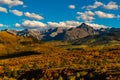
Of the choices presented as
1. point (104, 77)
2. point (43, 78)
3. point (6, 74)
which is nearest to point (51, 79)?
point (43, 78)

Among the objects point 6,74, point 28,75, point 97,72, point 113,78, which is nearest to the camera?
point 113,78

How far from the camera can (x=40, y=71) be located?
77375 mm

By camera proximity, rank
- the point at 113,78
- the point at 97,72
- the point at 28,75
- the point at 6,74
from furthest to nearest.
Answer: the point at 6,74 < the point at 28,75 < the point at 97,72 < the point at 113,78

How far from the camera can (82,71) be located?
7075 centimetres

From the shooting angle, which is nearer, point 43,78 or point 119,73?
point 119,73

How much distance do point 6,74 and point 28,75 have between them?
29.5 feet

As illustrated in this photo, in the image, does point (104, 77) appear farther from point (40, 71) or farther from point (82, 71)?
point (40, 71)

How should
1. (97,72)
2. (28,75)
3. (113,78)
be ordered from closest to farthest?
(113,78) < (97,72) < (28,75)

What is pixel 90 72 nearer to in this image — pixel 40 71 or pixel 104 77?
pixel 104 77

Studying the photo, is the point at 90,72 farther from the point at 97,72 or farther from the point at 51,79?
the point at 51,79

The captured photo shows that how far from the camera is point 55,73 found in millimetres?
71938

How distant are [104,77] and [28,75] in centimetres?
2261

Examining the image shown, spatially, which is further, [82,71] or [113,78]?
[82,71]

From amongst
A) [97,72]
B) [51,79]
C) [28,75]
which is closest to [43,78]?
[51,79]
